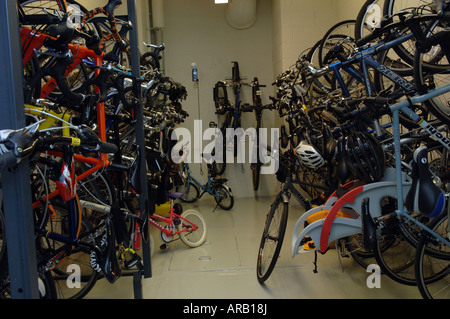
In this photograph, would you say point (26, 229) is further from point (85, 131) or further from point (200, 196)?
point (200, 196)

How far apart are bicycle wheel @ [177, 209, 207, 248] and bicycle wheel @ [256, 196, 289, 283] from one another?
94 centimetres

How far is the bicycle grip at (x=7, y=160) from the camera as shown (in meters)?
0.92

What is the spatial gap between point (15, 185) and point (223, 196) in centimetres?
376

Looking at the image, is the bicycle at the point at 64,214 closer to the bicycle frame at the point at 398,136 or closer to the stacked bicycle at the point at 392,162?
the stacked bicycle at the point at 392,162

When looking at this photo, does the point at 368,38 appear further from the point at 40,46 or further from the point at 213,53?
the point at 213,53

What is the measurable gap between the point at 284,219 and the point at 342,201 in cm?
49

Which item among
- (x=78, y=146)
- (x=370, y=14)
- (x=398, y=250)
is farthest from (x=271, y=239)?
(x=370, y=14)

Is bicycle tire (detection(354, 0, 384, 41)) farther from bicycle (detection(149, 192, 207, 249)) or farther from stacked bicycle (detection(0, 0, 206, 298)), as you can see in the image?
bicycle (detection(149, 192, 207, 249))

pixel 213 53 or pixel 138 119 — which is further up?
pixel 213 53

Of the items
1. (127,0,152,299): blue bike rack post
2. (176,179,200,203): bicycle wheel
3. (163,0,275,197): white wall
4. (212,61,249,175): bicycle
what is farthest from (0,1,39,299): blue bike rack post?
(163,0,275,197): white wall

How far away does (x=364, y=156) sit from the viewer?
1.88 metres

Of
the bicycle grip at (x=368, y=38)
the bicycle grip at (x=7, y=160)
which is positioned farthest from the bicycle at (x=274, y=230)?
the bicycle grip at (x=7, y=160)

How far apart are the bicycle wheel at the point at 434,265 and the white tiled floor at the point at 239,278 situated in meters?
0.19

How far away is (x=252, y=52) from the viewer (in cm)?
541
